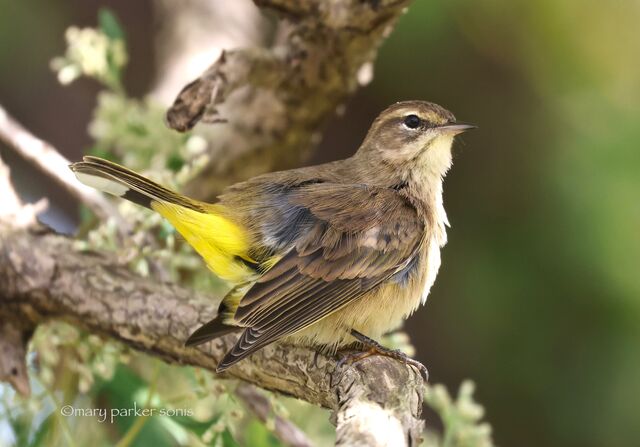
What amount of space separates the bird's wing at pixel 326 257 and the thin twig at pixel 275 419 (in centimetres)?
49

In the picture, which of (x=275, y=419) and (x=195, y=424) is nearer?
(x=195, y=424)

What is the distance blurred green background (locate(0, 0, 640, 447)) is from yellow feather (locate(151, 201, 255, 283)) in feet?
6.62

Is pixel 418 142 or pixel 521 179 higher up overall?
pixel 521 179

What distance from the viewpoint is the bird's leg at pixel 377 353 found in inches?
134

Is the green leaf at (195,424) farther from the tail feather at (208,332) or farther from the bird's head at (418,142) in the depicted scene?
the bird's head at (418,142)

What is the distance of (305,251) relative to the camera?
352 cm

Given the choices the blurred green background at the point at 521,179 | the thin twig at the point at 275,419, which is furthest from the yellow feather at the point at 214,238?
the blurred green background at the point at 521,179

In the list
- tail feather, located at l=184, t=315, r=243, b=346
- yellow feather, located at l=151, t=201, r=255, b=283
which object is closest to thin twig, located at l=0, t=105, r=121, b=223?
yellow feather, located at l=151, t=201, r=255, b=283

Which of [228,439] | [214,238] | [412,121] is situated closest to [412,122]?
[412,121]

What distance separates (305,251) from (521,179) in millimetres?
2672

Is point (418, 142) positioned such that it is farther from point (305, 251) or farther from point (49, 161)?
point (49, 161)

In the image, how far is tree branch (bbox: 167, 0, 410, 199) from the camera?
11.8 feet

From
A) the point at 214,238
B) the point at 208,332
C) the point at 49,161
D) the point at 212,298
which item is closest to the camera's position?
the point at 208,332

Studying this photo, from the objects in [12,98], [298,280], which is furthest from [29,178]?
[298,280]
